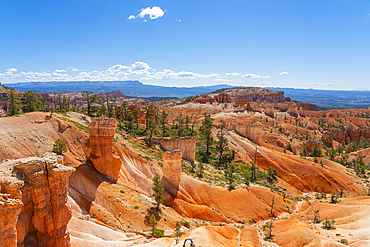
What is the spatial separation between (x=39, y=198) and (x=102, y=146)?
18.4 m

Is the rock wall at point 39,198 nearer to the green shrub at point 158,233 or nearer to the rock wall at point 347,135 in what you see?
the green shrub at point 158,233

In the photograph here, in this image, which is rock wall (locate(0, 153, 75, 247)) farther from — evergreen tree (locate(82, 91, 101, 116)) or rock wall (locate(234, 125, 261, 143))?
rock wall (locate(234, 125, 261, 143))

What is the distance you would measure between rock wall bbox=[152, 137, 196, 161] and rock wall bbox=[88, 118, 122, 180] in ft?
72.3

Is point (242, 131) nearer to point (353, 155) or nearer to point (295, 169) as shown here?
point (295, 169)

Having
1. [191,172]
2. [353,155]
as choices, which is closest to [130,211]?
[191,172]

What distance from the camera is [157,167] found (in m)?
43.6

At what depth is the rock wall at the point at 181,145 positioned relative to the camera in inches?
2195

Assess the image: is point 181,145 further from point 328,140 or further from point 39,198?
point 328,140

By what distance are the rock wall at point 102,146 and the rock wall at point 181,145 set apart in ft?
72.3

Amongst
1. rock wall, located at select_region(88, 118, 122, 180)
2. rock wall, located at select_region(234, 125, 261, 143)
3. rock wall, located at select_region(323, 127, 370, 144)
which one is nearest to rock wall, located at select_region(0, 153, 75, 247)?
rock wall, located at select_region(88, 118, 122, 180)

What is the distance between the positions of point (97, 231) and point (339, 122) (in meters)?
182

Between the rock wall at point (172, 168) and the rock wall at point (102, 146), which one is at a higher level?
the rock wall at point (102, 146)

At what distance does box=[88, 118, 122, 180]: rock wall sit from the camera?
1286 inches

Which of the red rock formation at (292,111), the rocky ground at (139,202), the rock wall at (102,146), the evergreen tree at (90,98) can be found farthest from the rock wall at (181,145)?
the red rock formation at (292,111)
